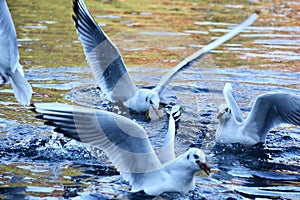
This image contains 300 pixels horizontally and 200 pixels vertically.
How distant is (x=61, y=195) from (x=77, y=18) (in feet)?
→ 13.1

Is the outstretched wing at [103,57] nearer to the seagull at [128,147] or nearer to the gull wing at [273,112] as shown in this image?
the gull wing at [273,112]

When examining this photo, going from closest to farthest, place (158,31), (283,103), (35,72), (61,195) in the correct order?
(61,195) → (283,103) → (35,72) → (158,31)

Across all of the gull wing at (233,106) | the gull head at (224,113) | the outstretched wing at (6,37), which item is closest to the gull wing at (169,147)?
the gull head at (224,113)

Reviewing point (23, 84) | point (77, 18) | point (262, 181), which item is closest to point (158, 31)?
point (77, 18)

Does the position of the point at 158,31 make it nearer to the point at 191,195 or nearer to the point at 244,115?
the point at 244,115

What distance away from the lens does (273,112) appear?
29.0 feet

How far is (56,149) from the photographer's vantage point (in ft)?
27.2

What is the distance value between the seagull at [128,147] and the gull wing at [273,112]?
75.4 inches

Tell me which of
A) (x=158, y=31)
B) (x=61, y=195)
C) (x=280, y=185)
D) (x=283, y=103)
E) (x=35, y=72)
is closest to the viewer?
(x=61, y=195)

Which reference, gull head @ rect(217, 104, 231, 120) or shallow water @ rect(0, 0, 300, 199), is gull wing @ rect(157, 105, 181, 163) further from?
gull head @ rect(217, 104, 231, 120)

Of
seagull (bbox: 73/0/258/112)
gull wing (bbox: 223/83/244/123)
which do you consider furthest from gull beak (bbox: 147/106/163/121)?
gull wing (bbox: 223/83/244/123)

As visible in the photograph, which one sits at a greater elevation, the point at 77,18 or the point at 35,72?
the point at 77,18

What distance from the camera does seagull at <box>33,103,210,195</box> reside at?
270 inches

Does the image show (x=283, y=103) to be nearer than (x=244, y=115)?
Yes
